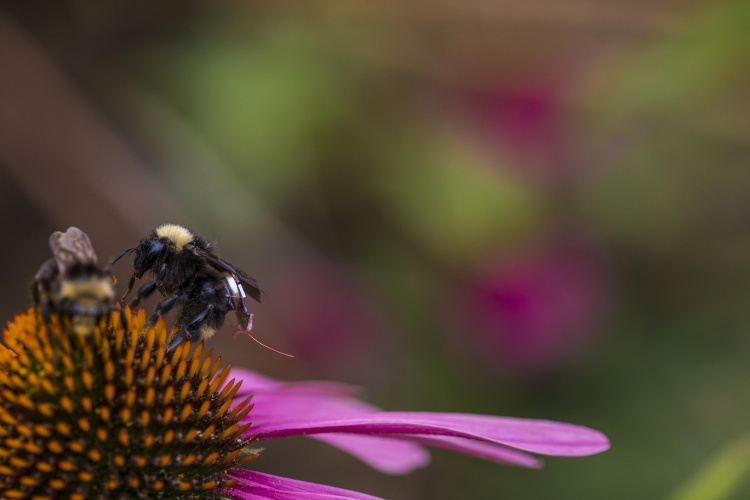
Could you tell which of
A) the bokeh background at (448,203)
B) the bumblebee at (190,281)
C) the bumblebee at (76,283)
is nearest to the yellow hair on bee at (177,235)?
the bumblebee at (190,281)

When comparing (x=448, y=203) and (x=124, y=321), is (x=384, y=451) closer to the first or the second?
(x=124, y=321)

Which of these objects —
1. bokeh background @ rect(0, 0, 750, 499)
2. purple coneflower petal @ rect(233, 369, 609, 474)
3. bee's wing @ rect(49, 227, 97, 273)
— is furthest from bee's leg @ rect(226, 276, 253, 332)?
bokeh background @ rect(0, 0, 750, 499)

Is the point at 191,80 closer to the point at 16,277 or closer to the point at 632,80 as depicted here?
the point at 16,277

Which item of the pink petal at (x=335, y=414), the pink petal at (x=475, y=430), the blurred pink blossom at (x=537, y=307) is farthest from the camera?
the blurred pink blossom at (x=537, y=307)

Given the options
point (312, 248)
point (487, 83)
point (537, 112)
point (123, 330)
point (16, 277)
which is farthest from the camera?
point (16, 277)

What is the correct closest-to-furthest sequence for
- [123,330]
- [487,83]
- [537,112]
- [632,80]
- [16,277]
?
[123,330] → [632,80] → [537,112] → [487,83] → [16,277]

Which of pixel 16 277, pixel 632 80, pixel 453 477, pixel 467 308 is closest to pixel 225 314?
pixel 632 80

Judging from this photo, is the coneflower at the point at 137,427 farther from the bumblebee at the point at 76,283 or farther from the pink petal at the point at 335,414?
the pink petal at the point at 335,414
